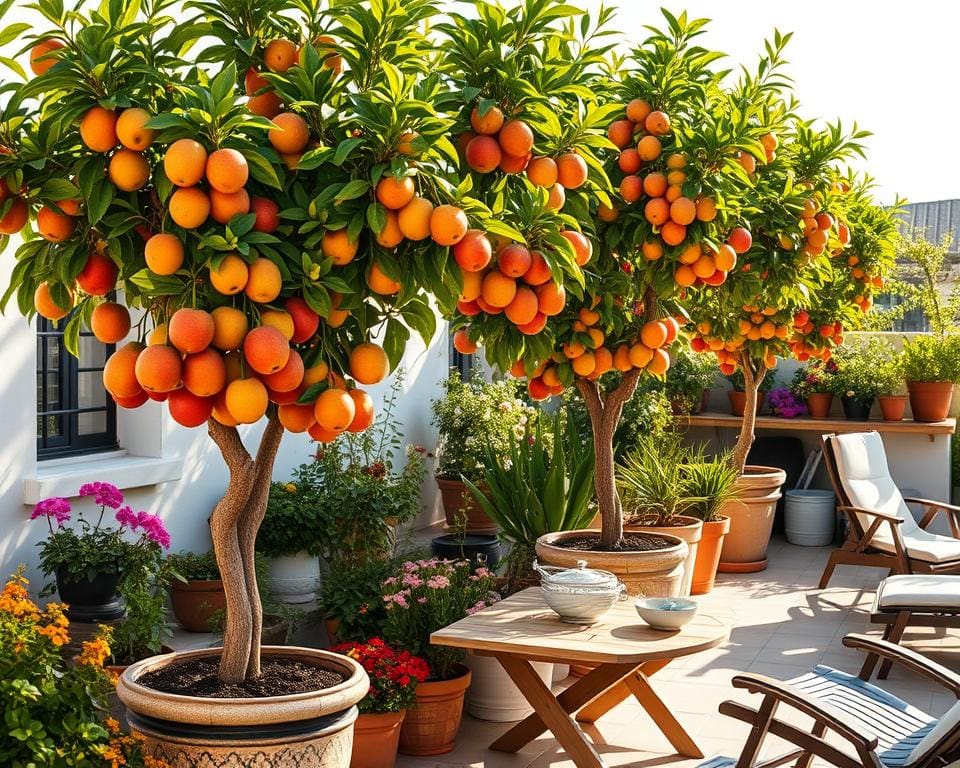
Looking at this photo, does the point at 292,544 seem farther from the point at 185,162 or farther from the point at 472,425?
the point at 185,162

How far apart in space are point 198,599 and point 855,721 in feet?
9.18

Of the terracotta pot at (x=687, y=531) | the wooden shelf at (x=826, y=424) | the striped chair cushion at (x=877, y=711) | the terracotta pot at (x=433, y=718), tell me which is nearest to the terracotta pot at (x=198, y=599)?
the terracotta pot at (x=433, y=718)

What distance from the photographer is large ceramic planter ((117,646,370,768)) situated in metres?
2.59

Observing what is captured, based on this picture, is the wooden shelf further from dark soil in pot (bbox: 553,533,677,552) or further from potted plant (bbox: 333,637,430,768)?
potted plant (bbox: 333,637,430,768)

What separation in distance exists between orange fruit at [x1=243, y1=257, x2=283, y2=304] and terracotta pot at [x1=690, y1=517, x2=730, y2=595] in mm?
5056

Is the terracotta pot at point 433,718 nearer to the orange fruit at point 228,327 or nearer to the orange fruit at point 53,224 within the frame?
the orange fruit at point 228,327

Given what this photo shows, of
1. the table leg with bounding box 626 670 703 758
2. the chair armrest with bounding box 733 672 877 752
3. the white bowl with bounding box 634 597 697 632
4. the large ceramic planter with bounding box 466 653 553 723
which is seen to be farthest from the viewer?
the large ceramic planter with bounding box 466 653 553 723

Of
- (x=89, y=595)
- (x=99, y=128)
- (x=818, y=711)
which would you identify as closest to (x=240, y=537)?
(x=99, y=128)

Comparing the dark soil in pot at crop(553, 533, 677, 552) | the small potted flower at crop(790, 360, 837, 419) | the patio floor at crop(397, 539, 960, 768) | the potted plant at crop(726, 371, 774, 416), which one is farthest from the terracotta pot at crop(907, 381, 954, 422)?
the dark soil in pot at crop(553, 533, 677, 552)

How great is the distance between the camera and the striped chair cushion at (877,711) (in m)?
3.23

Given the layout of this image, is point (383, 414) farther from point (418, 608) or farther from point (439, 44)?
point (439, 44)

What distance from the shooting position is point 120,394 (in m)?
2.28

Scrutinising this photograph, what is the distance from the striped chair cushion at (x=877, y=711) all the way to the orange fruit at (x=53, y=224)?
2.58 m

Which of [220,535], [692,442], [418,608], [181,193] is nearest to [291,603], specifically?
[418,608]
